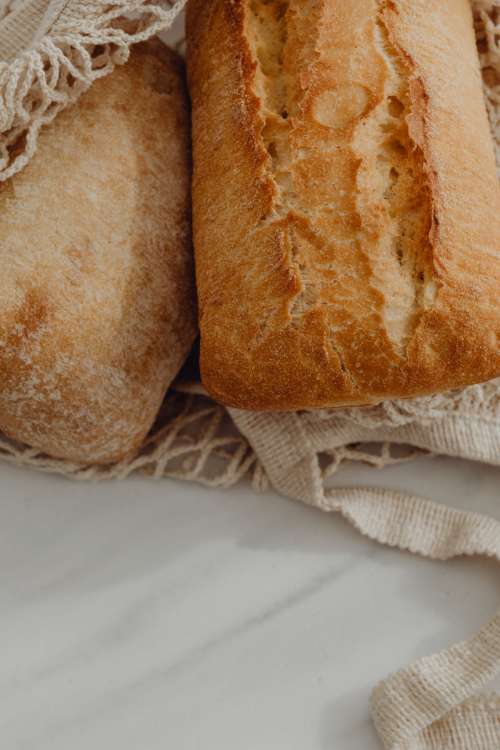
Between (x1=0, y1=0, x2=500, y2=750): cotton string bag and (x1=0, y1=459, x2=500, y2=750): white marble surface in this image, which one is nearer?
(x1=0, y1=0, x2=500, y2=750): cotton string bag

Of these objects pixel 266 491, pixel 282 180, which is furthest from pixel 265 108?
pixel 266 491

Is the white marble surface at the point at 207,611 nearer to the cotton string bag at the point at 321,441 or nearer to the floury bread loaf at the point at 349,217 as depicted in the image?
the cotton string bag at the point at 321,441

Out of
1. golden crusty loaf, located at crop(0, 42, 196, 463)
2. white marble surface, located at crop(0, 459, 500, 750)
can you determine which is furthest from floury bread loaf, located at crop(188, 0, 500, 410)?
white marble surface, located at crop(0, 459, 500, 750)

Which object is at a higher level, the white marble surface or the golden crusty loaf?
the golden crusty loaf

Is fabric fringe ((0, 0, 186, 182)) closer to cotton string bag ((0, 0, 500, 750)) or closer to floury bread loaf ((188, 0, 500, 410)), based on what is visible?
cotton string bag ((0, 0, 500, 750))

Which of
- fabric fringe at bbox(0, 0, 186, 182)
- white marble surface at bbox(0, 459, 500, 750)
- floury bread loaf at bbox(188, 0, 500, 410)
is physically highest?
fabric fringe at bbox(0, 0, 186, 182)
